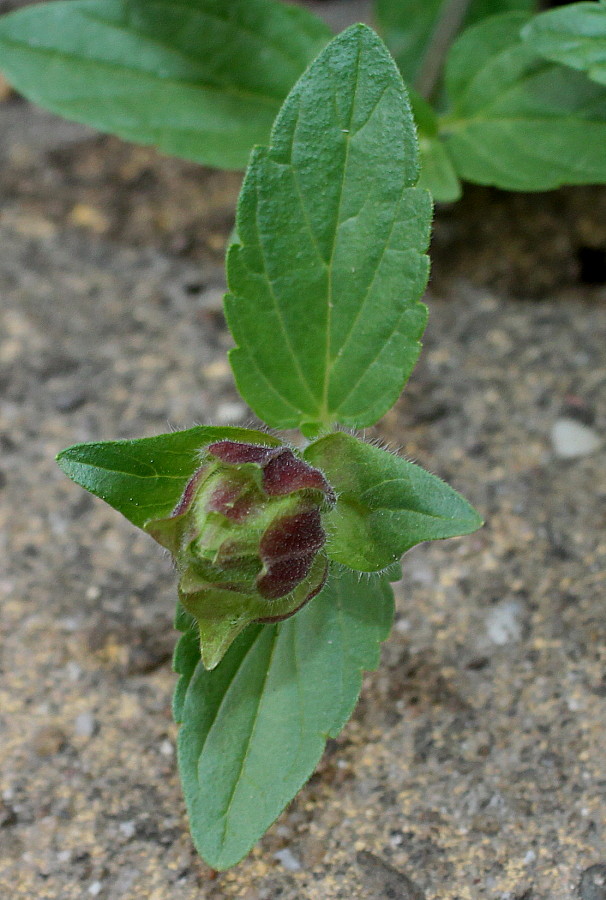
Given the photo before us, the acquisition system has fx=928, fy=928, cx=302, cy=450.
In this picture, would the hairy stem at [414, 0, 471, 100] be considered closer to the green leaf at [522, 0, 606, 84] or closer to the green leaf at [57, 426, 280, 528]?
the green leaf at [522, 0, 606, 84]

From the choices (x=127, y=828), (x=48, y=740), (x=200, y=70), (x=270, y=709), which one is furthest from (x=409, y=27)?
(x=127, y=828)

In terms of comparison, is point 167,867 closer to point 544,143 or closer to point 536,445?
point 536,445

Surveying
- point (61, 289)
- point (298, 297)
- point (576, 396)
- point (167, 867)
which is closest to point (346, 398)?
point (298, 297)

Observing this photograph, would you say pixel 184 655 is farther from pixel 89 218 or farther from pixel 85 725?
pixel 89 218

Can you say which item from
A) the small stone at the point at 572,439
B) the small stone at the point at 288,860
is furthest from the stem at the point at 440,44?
the small stone at the point at 288,860

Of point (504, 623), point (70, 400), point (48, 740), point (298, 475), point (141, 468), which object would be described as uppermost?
point (298, 475)

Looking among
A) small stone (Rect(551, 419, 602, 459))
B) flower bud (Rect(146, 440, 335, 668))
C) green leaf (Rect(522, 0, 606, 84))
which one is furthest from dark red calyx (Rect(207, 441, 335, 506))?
green leaf (Rect(522, 0, 606, 84))

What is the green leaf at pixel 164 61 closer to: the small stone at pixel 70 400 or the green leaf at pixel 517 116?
the green leaf at pixel 517 116
